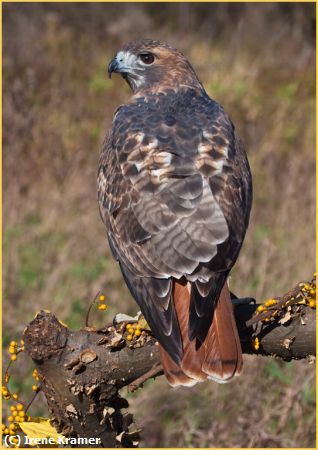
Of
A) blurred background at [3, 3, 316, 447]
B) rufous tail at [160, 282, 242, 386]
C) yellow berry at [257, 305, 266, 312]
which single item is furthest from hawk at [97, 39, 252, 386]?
blurred background at [3, 3, 316, 447]

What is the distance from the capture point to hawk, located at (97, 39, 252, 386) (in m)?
2.99

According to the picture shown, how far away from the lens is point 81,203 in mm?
7141

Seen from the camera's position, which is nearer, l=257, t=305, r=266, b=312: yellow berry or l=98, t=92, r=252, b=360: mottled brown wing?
l=257, t=305, r=266, b=312: yellow berry

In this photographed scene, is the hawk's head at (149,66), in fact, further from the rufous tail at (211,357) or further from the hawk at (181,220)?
the rufous tail at (211,357)

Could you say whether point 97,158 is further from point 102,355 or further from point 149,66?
point 102,355

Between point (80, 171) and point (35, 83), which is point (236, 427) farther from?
point (35, 83)

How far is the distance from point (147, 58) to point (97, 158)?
138 inches

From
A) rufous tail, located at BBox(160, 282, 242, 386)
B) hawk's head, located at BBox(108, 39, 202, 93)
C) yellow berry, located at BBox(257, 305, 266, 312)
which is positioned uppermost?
hawk's head, located at BBox(108, 39, 202, 93)

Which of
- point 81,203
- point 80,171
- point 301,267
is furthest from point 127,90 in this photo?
point 301,267

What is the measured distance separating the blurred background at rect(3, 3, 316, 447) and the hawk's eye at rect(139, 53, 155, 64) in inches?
60.1

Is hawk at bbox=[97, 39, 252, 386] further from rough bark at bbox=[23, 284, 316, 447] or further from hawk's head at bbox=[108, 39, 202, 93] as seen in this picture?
hawk's head at bbox=[108, 39, 202, 93]

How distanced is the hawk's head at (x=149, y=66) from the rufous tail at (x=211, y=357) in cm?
176

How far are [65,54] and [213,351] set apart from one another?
7231mm

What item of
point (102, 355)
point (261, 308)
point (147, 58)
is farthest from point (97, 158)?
point (261, 308)
